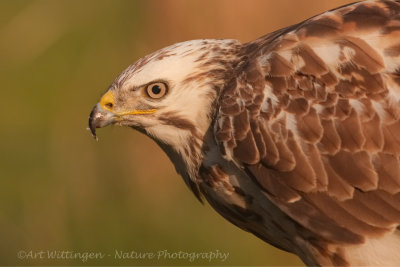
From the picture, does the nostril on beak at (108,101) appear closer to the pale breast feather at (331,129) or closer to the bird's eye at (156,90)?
the bird's eye at (156,90)

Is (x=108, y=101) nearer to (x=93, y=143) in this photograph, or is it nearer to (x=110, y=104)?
(x=110, y=104)

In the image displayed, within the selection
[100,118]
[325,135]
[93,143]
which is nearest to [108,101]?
[100,118]

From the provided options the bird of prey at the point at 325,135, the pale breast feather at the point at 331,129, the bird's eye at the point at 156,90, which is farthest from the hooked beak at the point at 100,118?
the pale breast feather at the point at 331,129

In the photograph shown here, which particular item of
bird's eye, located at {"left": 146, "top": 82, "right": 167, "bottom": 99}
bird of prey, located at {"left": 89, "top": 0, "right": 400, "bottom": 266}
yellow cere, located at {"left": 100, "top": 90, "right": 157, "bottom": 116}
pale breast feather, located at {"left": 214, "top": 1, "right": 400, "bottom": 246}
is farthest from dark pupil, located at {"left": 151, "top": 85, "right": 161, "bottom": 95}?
pale breast feather, located at {"left": 214, "top": 1, "right": 400, "bottom": 246}

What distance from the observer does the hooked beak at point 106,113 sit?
6.26 m

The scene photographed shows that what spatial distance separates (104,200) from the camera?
873cm

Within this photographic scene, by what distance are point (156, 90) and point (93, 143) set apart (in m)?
3.16

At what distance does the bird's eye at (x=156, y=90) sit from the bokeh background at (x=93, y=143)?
2.32 meters

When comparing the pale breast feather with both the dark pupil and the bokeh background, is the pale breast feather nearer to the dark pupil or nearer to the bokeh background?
the dark pupil

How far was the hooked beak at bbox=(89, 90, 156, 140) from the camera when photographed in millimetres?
6262

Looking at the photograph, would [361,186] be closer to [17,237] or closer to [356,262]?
[356,262]

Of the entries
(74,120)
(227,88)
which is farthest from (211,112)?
(74,120)

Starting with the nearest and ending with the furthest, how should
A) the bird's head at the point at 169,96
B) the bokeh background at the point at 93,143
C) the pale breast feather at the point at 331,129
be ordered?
the pale breast feather at the point at 331,129
the bird's head at the point at 169,96
the bokeh background at the point at 93,143

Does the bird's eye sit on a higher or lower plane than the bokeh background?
higher
